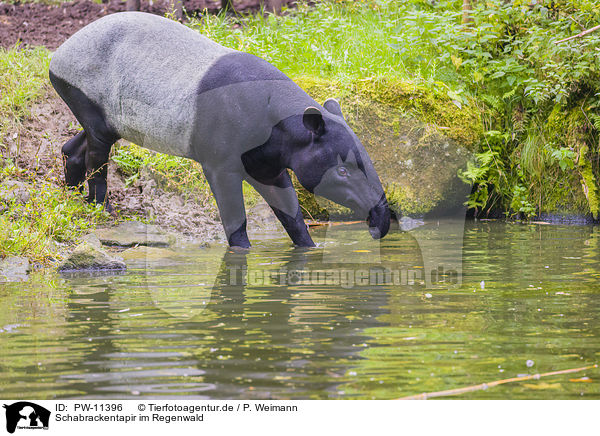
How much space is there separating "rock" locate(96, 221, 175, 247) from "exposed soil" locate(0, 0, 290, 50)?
5416mm

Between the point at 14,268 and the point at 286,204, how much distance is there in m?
2.40

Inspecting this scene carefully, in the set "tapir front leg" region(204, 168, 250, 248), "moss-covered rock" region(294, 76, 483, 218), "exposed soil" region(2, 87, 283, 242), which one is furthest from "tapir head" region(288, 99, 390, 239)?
"moss-covered rock" region(294, 76, 483, 218)

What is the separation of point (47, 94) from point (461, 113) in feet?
17.5

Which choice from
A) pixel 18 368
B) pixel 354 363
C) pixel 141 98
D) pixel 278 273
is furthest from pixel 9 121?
pixel 354 363

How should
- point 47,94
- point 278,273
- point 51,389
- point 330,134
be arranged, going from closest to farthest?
1. point 51,389
2. point 278,273
3. point 330,134
4. point 47,94

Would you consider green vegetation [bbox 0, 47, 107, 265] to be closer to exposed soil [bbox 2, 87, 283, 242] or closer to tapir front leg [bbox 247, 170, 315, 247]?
exposed soil [bbox 2, 87, 283, 242]

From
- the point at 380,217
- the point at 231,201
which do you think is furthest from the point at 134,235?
the point at 380,217

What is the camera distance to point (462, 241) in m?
7.50

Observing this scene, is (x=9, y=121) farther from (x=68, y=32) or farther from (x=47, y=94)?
(x=68, y=32)

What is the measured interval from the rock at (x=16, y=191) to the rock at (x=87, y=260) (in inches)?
81.9

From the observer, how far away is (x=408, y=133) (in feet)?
31.4

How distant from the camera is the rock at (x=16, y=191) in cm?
769

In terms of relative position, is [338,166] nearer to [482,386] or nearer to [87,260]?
[87,260]
